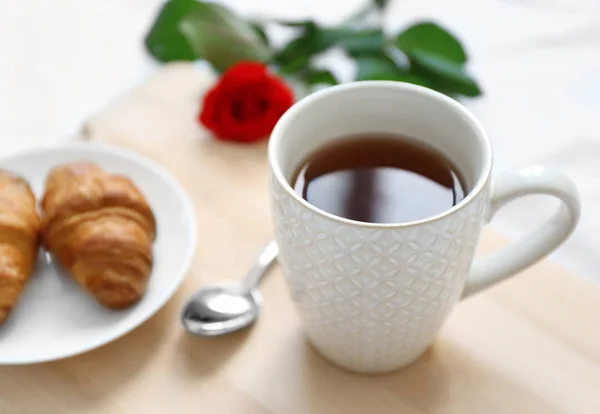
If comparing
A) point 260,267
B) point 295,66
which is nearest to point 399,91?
point 260,267

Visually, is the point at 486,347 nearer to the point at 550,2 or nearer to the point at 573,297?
the point at 573,297

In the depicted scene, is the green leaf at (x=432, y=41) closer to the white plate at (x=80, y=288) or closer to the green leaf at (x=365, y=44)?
the green leaf at (x=365, y=44)

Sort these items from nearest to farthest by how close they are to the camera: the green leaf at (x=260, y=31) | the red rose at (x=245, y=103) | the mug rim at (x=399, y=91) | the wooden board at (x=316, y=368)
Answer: the mug rim at (x=399, y=91) → the wooden board at (x=316, y=368) → the red rose at (x=245, y=103) → the green leaf at (x=260, y=31)

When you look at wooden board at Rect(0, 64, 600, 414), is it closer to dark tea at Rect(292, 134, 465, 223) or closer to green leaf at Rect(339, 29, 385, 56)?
dark tea at Rect(292, 134, 465, 223)

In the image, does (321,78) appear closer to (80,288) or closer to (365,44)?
(365,44)

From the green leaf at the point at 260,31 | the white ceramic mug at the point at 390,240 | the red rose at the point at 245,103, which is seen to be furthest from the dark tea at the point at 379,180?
the green leaf at the point at 260,31

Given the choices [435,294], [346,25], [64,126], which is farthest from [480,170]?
[64,126]
